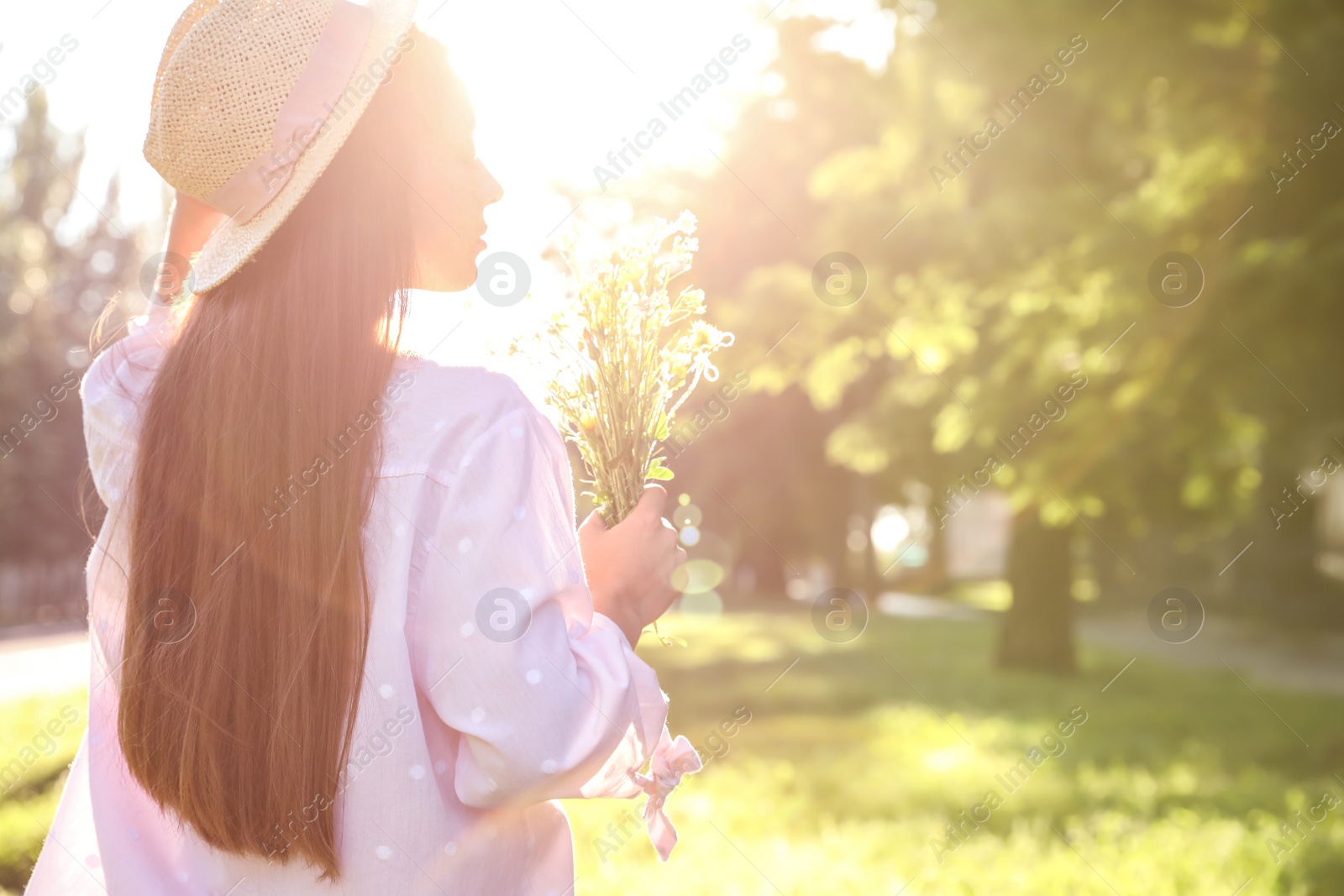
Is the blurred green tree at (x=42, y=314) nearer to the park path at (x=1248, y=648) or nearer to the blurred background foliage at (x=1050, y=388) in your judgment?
the blurred background foliage at (x=1050, y=388)

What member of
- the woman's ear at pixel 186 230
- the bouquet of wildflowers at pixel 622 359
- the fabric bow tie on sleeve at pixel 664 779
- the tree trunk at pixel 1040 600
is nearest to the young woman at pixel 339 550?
the fabric bow tie on sleeve at pixel 664 779

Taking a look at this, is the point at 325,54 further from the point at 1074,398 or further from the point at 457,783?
the point at 1074,398

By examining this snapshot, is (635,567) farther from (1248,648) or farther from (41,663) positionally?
(1248,648)

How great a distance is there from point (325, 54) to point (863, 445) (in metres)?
10.1

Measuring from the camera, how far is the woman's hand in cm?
163

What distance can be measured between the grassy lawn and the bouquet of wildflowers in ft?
10.3

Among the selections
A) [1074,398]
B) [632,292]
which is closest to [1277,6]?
[1074,398]

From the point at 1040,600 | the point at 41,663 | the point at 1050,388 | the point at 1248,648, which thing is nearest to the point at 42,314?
the point at 41,663

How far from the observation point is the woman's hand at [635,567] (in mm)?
1633

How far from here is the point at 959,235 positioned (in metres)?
8.41

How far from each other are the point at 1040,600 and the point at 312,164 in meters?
14.4

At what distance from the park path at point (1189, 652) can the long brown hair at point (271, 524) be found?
1127 cm

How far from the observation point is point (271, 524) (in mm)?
1442

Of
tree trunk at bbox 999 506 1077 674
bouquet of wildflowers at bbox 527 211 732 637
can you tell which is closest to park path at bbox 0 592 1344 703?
tree trunk at bbox 999 506 1077 674
